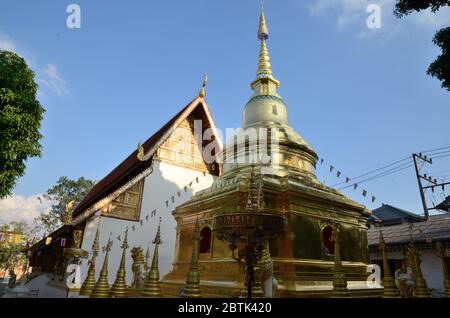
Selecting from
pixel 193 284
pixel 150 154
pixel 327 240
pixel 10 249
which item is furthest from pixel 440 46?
pixel 10 249

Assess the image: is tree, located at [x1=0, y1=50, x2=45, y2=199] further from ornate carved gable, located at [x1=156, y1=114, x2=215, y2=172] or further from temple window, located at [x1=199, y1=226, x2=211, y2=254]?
temple window, located at [x1=199, y1=226, x2=211, y2=254]

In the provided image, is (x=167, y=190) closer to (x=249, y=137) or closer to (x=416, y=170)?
(x=249, y=137)

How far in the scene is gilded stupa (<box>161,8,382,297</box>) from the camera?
22.3 ft

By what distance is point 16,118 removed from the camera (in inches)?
383

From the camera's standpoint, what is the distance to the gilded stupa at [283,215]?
680 centimetres

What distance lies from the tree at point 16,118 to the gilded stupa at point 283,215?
5.69 m

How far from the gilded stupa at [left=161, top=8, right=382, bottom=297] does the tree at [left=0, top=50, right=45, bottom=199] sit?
5.69 m

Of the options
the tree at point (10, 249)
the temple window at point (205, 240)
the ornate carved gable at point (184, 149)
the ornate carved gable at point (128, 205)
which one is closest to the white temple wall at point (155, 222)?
the ornate carved gable at point (128, 205)

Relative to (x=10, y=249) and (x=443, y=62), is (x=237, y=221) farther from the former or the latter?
(x=10, y=249)

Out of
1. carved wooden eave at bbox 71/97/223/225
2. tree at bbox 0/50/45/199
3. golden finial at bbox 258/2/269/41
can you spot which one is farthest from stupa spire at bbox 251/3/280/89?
tree at bbox 0/50/45/199

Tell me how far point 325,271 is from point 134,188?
891 centimetres

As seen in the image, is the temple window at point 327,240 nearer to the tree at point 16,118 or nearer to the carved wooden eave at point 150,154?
the carved wooden eave at point 150,154
